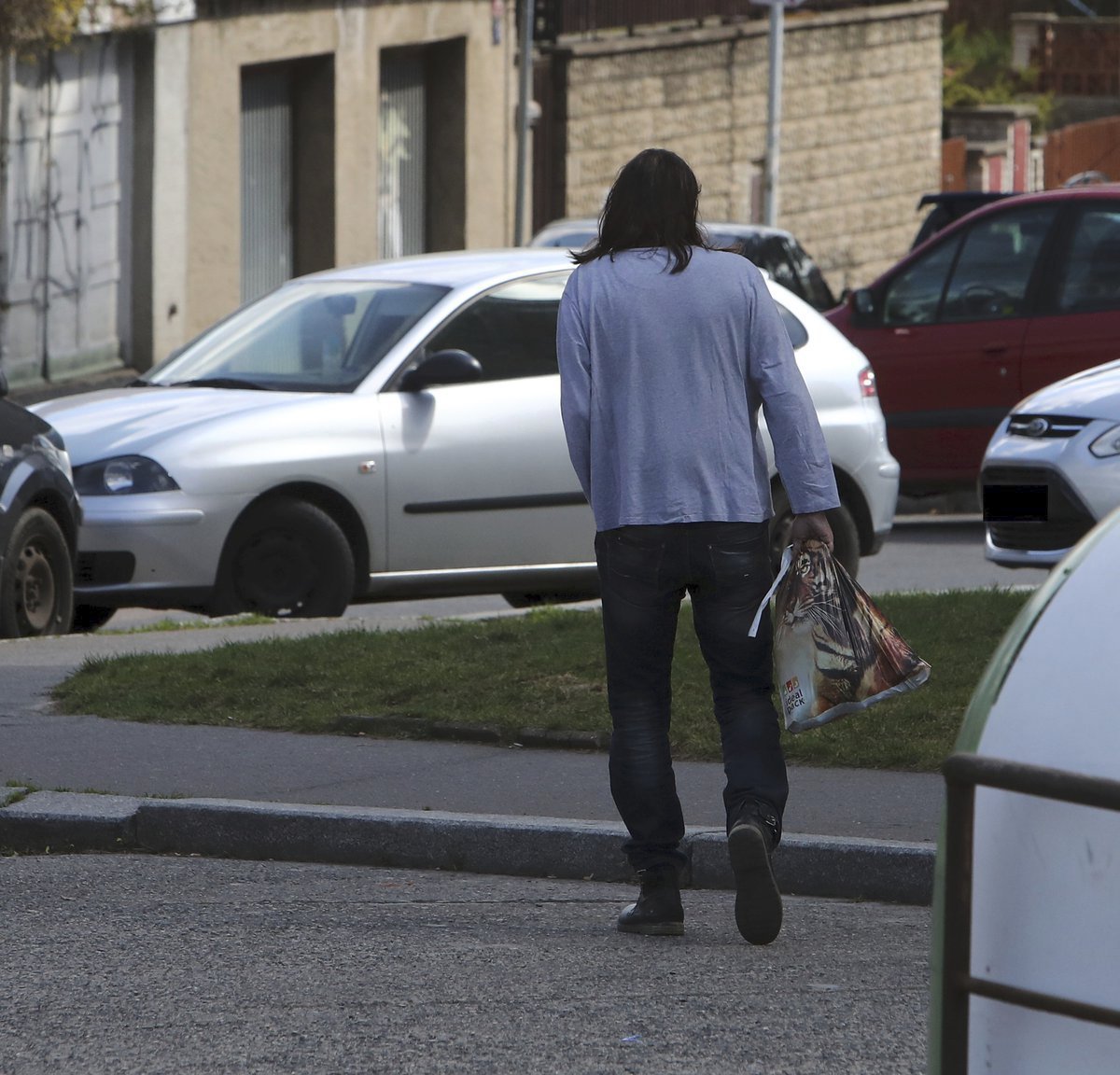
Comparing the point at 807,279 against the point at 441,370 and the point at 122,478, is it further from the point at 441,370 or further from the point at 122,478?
the point at 122,478

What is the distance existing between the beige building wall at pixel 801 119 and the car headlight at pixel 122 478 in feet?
64.4

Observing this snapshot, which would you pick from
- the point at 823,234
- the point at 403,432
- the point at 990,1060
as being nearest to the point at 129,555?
the point at 403,432

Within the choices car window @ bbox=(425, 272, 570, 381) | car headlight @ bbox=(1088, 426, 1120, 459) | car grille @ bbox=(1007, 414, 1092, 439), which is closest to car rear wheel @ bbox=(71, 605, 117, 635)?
car window @ bbox=(425, 272, 570, 381)

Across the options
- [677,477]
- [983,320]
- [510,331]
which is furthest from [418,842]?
[983,320]

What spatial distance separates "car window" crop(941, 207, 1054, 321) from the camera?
42.5 ft

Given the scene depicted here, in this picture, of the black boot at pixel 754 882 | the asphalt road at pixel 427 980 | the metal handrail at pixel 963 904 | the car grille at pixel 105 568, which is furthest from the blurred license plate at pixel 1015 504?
the metal handrail at pixel 963 904

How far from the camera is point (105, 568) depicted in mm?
9289

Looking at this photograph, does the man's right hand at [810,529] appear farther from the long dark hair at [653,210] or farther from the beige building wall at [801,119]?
the beige building wall at [801,119]

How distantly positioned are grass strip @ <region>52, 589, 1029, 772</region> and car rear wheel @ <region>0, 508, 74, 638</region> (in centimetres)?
78

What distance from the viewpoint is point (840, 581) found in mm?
4988

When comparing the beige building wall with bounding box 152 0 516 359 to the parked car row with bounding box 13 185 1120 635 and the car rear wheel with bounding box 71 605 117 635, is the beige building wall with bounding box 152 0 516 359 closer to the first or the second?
the parked car row with bounding box 13 185 1120 635

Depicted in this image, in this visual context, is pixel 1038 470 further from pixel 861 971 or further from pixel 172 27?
pixel 172 27

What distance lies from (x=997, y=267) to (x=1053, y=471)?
12.5ft

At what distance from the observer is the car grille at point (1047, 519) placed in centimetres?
960
